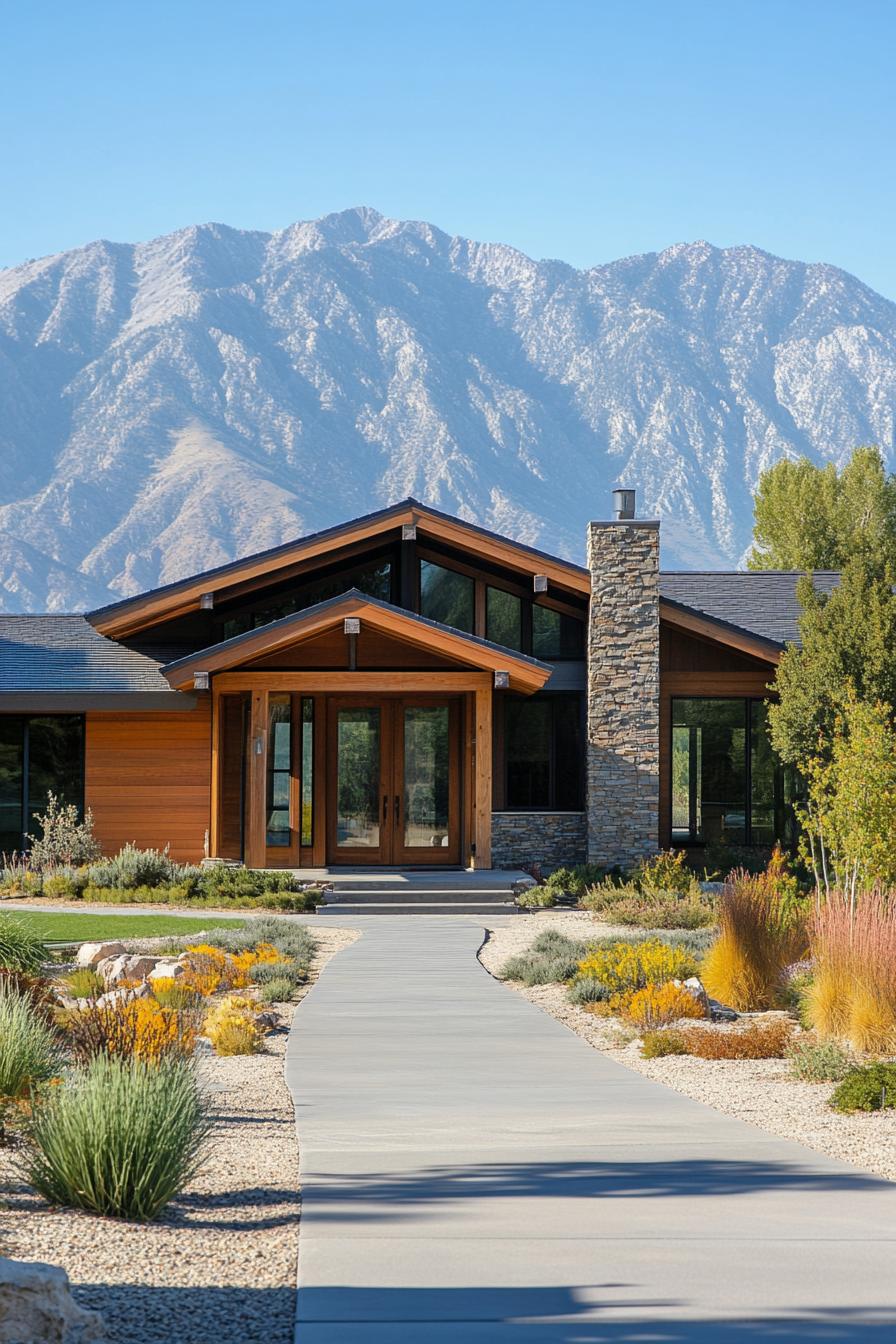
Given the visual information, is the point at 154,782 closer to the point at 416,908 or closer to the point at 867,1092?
the point at 416,908

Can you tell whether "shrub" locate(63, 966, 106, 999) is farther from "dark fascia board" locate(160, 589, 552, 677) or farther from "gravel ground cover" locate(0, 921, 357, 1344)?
"dark fascia board" locate(160, 589, 552, 677)

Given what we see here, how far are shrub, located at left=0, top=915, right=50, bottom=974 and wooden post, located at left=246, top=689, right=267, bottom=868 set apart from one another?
8798 mm

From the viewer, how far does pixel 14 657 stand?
25.9 m

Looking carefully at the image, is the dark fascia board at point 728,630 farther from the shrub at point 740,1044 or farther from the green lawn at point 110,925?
the shrub at point 740,1044

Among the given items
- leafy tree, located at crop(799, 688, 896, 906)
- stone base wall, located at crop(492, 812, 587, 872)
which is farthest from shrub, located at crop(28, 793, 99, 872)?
leafy tree, located at crop(799, 688, 896, 906)

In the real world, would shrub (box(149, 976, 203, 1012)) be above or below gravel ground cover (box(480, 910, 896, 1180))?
above

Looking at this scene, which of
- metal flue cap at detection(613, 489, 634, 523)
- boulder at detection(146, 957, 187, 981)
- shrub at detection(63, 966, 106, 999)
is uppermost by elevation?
metal flue cap at detection(613, 489, 634, 523)

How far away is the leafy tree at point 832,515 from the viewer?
45.2 m

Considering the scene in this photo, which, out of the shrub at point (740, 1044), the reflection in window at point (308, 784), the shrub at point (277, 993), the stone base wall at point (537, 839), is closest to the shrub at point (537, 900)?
the stone base wall at point (537, 839)

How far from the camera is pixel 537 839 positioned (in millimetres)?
24391

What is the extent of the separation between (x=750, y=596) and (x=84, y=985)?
60.9 feet

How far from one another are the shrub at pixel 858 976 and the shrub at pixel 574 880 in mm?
11071

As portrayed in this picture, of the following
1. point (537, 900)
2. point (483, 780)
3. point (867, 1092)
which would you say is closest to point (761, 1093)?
point (867, 1092)

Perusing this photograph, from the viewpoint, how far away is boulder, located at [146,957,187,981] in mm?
12730
